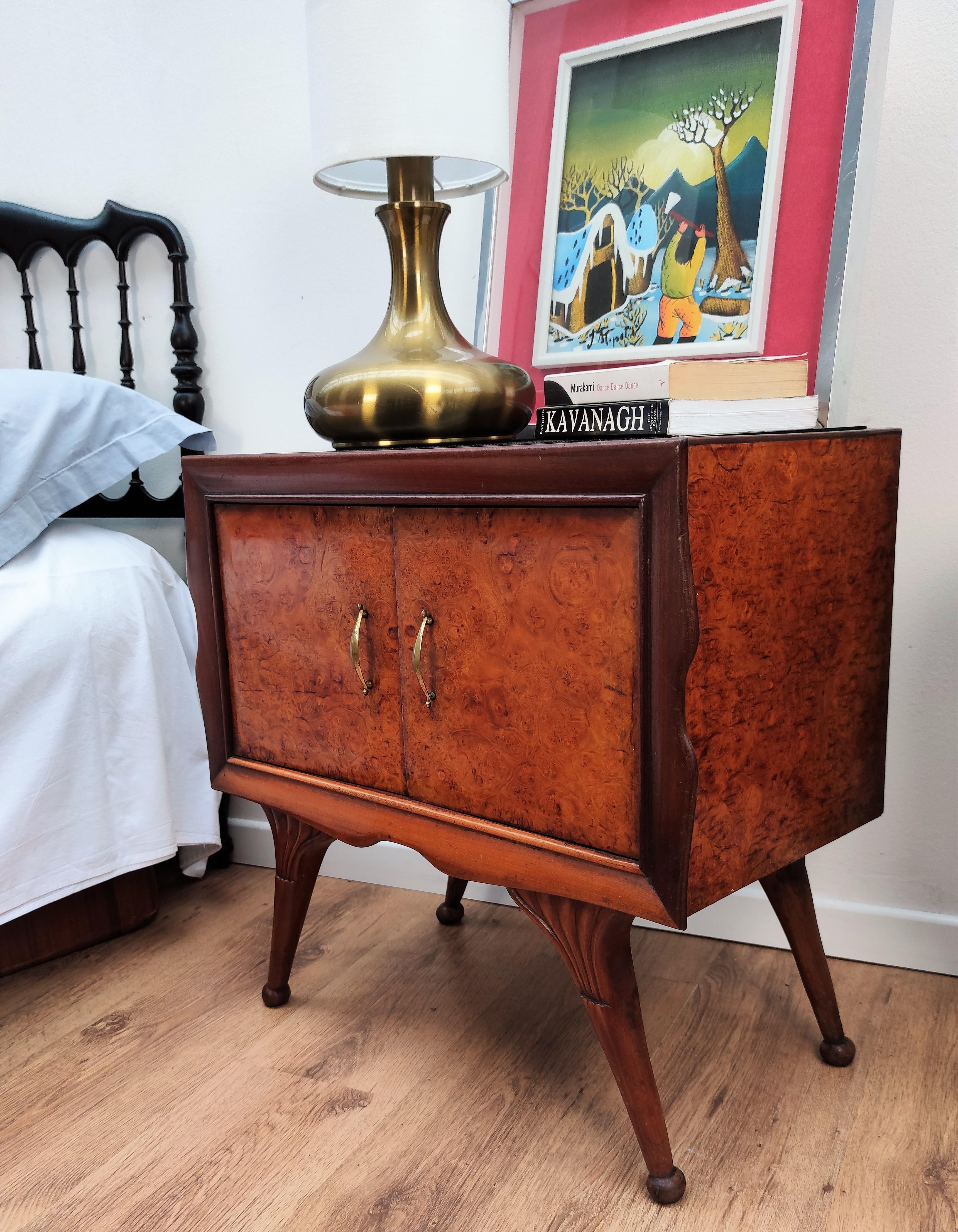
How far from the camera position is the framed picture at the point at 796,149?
102 cm

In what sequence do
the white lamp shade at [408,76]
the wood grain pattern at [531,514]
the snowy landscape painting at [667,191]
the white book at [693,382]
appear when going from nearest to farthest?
the wood grain pattern at [531,514] < the white book at [693,382] < the white lamp shade at [408,76] < the snowy landscape painting at [667,191]

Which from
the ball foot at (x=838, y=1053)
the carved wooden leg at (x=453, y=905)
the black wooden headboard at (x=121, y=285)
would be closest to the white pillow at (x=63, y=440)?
the black wooden headboard at (x=121, y=285)

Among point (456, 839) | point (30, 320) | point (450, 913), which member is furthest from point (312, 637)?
point (30, 320)

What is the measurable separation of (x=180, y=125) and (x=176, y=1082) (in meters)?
1.45

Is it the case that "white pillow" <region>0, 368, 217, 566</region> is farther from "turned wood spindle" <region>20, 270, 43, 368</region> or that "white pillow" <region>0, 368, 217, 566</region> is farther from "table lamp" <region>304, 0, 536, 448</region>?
"table lamp" <region>304, 0, 536, 448</region>

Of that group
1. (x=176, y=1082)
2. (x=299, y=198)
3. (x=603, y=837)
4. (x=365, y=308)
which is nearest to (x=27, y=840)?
(x=176, y=1082)

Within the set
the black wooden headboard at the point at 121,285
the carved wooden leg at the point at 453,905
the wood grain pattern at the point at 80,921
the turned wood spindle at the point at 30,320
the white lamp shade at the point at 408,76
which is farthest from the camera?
the turned wood spindle at the point at 30,320

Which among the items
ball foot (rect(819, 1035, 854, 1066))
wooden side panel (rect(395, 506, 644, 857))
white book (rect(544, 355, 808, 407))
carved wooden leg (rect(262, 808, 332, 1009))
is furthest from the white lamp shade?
ball foot (rect(819, 1035, 854, 1066))

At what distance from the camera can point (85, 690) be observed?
130 centimetres

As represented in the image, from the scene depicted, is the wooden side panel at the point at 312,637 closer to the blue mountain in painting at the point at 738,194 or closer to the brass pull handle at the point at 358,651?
the brass pull handle at the point at 358,651

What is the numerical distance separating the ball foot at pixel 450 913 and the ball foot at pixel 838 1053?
56 centimetres

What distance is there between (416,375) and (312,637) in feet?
0.98

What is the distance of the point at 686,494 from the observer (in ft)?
2.41

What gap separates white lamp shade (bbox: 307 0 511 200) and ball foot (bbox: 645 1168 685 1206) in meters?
1.02
